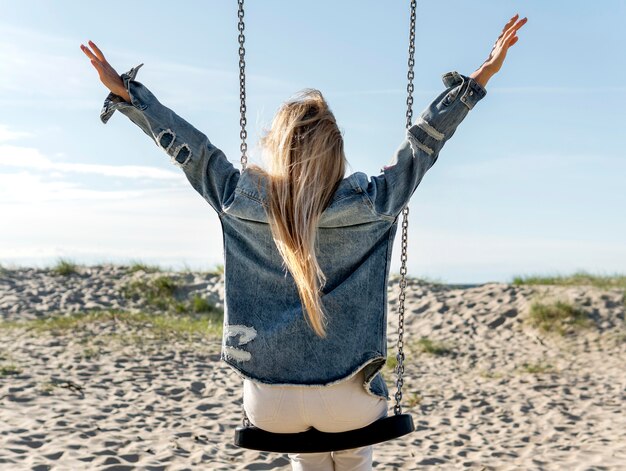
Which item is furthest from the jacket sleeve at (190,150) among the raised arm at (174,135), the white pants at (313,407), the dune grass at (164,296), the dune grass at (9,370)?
the dune grass at (164,296)

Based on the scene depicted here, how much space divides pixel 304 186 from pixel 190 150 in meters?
0.48

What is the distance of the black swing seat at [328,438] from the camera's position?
2.14 metres

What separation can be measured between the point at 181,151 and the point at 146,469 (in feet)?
8.92

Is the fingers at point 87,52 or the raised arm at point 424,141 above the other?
the fingers at point 87,52

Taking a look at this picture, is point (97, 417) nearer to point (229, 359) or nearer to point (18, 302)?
point (229, 359)

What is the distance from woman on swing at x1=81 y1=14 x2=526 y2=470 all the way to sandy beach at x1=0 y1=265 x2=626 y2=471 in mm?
2602

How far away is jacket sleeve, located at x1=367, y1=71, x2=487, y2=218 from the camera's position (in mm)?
2219

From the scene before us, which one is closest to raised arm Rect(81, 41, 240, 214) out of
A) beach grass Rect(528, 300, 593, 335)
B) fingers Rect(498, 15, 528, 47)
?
fingers Rect(498, 15, 528, 47)

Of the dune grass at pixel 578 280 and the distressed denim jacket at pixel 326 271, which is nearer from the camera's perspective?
the distressed denim jacket at pixel 326 271

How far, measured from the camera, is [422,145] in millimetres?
2279

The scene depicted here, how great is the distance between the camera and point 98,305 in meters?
11.2

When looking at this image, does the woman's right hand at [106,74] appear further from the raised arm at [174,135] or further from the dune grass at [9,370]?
the dune grass at [9,370]

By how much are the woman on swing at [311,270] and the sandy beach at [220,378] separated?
2602mm

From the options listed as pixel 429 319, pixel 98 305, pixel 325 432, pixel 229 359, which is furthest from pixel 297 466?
pixel 98 305
